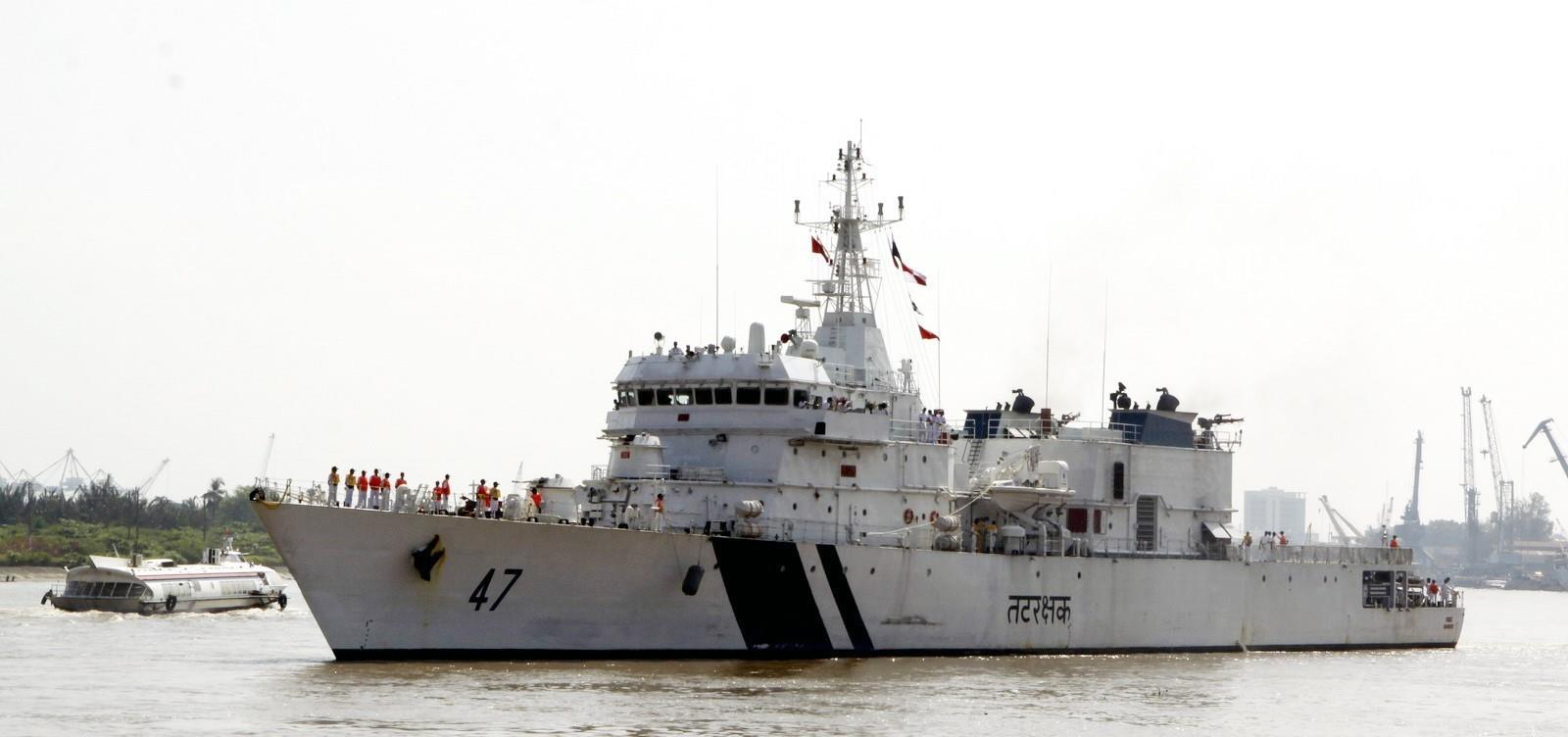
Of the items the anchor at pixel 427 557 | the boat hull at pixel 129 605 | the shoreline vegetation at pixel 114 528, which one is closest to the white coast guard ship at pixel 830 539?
the anchor at pixel 427 557

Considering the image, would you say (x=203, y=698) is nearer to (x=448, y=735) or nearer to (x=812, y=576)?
(x=448, y=735)

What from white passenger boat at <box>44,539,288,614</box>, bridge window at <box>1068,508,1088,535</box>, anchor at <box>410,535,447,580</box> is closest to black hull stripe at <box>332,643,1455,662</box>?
anchor at <box>410,535,447,580</box>

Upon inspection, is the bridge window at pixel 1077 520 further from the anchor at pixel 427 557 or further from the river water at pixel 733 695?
the anchor at pixel 427 557

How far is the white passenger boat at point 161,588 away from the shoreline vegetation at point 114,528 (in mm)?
24712

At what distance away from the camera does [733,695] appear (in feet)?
85.4

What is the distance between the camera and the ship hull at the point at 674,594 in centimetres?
2761

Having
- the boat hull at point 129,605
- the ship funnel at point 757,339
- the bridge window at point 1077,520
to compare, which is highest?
the ship funnel at point 757,339

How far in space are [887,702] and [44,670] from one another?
1264 centimetres

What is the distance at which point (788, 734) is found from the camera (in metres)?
22.7

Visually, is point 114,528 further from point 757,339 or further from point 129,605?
point 757,339

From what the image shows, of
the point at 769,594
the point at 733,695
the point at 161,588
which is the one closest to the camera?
the point at 733,695

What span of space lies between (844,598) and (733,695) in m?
5.32

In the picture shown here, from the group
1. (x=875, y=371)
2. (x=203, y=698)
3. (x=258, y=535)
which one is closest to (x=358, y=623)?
(x=203, y=698)

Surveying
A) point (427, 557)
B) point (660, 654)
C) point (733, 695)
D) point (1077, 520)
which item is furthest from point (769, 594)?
point (1077, 520)
